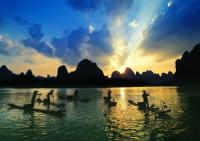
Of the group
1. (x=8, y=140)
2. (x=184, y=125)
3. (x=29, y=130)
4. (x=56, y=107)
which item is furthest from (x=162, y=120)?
(x=56, y=107)

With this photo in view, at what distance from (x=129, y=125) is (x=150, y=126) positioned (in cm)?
221

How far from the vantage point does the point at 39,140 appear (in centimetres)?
2116

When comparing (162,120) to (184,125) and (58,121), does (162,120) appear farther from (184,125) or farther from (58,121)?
(58,121)

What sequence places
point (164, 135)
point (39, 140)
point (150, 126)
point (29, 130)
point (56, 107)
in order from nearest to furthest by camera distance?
point (39, 140) < point (164, 135) < point (29, 130) < point (150, 126) < point (56, 107)

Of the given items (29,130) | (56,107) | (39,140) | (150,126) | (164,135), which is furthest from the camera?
(56,107)

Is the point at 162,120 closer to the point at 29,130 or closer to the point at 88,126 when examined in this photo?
the point at 88,126

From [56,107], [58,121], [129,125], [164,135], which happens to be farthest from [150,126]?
[56,107]

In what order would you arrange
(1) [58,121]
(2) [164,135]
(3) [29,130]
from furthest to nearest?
(1) [58,121]
(3) [29,130]
(2) [164,135]

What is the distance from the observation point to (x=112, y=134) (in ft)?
76.7

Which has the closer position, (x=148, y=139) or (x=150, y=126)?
(x=148, y=139)

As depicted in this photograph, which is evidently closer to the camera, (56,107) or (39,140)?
(39,140)

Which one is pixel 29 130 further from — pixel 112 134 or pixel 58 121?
pixel 112 134

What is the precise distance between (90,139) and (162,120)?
41.1 feet

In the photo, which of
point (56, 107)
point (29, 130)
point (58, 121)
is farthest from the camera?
point (56, 107)
